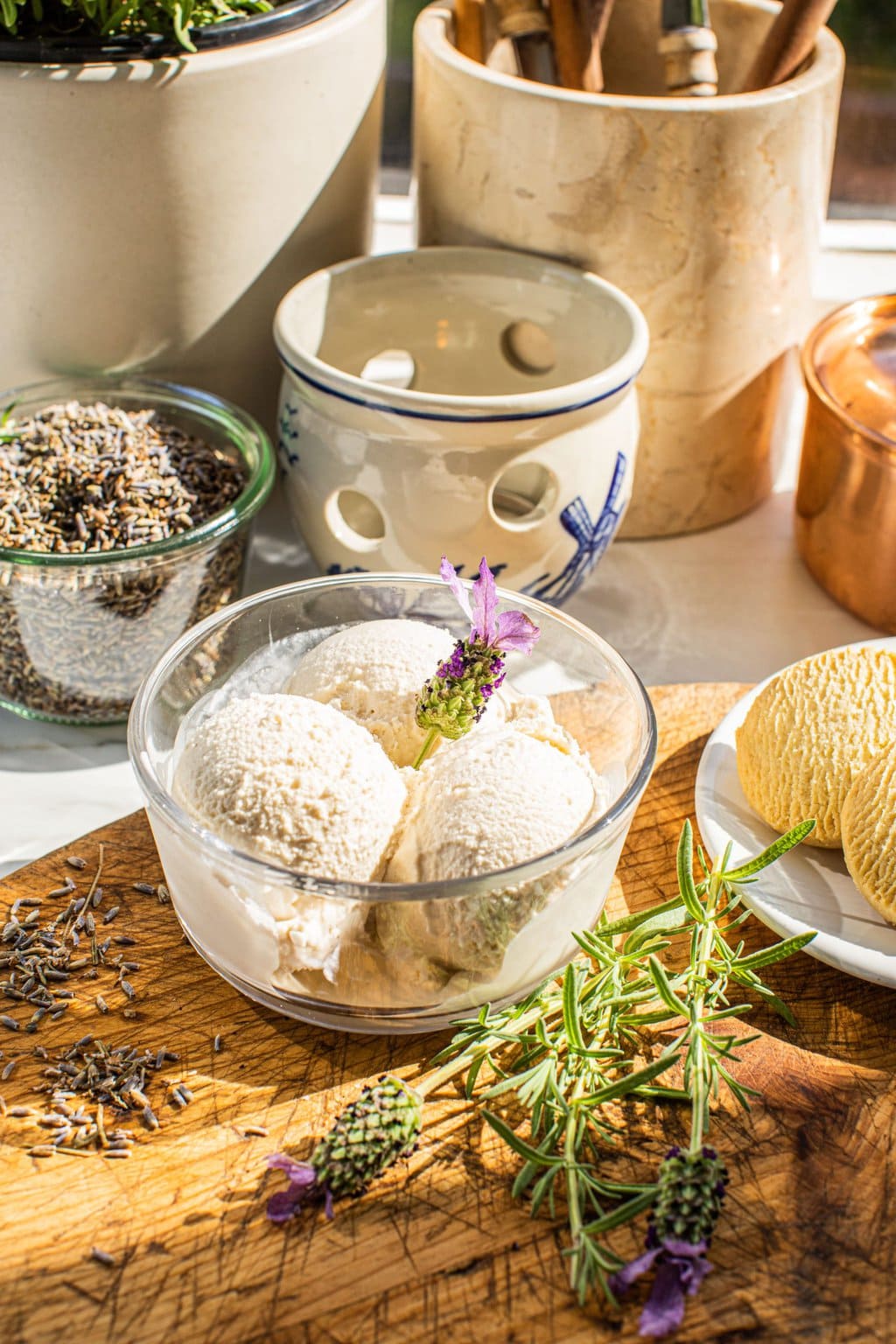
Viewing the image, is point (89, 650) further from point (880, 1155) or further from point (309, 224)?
point (880, 1155)

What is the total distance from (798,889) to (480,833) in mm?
186

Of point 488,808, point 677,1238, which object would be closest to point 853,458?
point 488,808

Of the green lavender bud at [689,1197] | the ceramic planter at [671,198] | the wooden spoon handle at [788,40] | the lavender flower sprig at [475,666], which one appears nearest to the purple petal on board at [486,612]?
the lavender flower sprig at [475,666]

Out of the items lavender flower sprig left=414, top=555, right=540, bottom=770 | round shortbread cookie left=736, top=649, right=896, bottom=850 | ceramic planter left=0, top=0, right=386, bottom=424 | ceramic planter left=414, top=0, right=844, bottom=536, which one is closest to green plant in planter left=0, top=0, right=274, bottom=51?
ceramic planter left=0, top=0, right=386, bottom=424

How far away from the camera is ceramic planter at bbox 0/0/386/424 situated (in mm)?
737

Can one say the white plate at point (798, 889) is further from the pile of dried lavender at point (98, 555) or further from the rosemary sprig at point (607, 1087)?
the pile of dried lavender at point (98, 555)

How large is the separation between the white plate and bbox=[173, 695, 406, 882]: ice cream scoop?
18cm

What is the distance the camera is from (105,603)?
2.40 ft

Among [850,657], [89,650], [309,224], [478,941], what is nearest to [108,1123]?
[478,941]

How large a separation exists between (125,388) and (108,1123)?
18.6 inches

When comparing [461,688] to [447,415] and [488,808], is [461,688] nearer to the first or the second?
[488,808]

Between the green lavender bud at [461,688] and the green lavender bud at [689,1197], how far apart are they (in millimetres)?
207

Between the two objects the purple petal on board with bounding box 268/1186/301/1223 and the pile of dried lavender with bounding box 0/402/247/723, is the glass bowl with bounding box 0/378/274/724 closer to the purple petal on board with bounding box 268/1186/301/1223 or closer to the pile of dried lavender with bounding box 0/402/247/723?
the pile of dried lavender with bounding box 0/402/247/723

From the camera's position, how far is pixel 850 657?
2.29 feet
